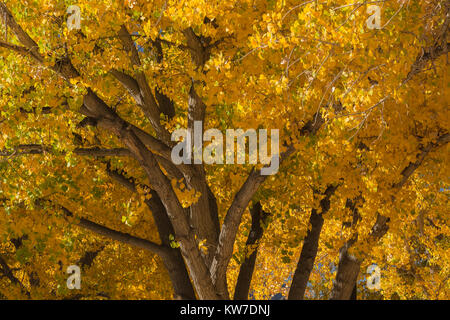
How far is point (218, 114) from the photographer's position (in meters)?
10.5

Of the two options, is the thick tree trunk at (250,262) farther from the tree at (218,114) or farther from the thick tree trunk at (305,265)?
the thick tree trunk at (305,265)

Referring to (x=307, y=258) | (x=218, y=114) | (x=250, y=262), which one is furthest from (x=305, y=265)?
(x=218, y=114)

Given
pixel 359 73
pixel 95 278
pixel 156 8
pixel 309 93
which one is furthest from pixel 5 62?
pixel 95 278

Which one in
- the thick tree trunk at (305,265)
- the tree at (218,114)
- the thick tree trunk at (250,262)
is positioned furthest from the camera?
the thick tree trunk at (250,262)

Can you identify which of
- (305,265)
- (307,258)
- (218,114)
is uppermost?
(218,114)

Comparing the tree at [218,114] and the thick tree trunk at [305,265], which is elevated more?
the tree at [218,114]

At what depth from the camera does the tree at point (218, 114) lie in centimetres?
710

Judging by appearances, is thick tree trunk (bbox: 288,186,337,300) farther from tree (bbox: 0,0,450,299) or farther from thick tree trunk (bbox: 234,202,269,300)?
thick tree trunk (bbox: 234,202,269,300)

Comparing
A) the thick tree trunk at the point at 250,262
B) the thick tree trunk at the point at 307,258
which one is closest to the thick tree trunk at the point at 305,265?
the thick tree trunk at the point at 307,258

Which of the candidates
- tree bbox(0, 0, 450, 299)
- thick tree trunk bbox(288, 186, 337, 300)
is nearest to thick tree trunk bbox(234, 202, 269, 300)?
tree bbox(0, 0, 450, 299)

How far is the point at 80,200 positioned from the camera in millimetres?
10953

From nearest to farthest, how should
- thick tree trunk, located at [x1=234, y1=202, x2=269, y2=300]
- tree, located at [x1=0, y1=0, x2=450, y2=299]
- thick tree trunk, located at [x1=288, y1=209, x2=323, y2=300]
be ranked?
1. tree, located at [x1=0, y1=0, x2=450, y2=299]
2. thick tree trunk, located at [x1=288, y1=209, x2=323, y2=300]
3. thick tree trunk, located at [x1=234, y1=202, x2=269, y2=300]

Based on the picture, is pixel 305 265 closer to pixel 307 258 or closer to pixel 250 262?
pixel 307 258

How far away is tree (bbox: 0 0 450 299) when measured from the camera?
280 inches
